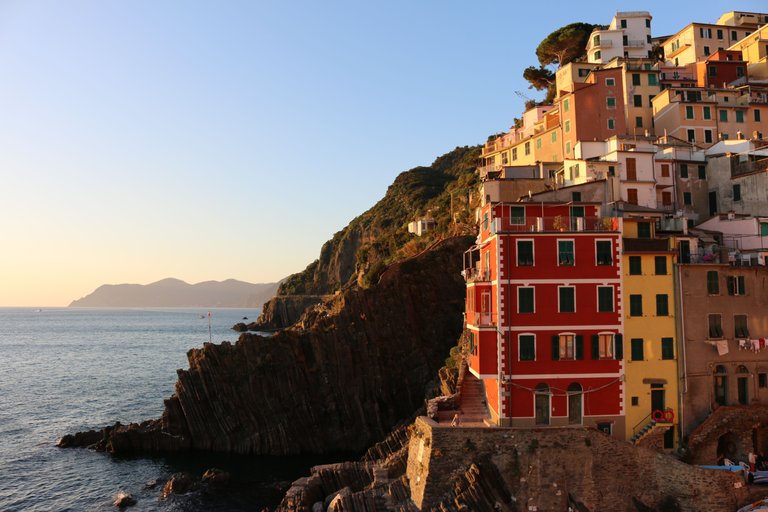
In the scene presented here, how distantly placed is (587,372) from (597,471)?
4.83 meters

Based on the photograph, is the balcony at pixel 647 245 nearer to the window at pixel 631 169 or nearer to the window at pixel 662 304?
the window at pixel 662 304

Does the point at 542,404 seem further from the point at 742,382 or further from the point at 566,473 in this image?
the point at 742,382

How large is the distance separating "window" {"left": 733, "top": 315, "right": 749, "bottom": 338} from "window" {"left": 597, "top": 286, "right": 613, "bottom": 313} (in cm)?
758

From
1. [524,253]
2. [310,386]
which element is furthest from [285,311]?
[524,253]

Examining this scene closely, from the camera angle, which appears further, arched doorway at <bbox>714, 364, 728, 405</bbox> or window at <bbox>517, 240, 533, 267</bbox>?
arched doorway at <bbox>714, 364, 728, 405</bbox>

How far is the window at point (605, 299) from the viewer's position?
31484mm

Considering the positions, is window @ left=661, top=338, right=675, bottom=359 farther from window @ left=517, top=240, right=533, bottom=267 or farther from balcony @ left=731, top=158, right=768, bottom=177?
balcony @ left=731, top=158, right=768, bottom=177

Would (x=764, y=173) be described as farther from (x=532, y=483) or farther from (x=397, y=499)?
(x=397, y=499)

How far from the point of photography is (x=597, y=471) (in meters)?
28.9

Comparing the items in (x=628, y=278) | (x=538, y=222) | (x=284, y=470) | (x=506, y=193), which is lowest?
(x=284, y=470)

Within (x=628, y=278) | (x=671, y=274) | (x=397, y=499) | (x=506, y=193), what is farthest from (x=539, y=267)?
(x=506, y=193)

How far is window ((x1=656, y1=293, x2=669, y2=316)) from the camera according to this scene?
32500 mm

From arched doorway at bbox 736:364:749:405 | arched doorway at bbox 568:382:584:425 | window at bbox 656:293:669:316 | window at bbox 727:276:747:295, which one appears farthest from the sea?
window at bbox 727:276:747:295

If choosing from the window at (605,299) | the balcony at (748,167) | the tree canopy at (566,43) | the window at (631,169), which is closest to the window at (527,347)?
the window at (605,299)
